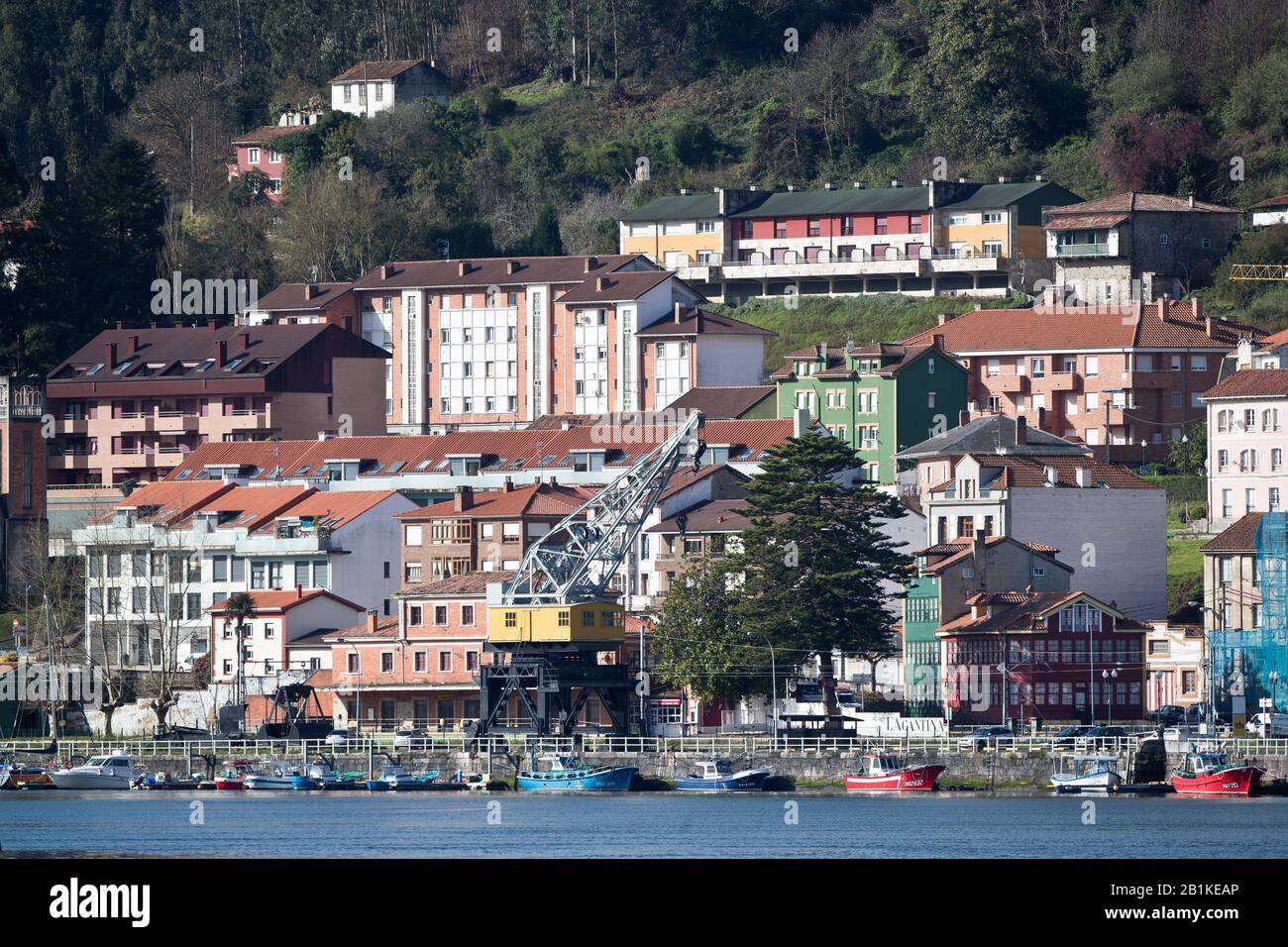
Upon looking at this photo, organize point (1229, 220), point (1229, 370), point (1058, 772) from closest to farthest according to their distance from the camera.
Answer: point (1058, 772)
point (1229, 370)
point (1229, 220)

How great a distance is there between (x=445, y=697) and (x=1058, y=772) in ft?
81.3

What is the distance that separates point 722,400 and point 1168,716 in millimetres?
35442

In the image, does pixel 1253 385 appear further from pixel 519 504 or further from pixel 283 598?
pixel 283 598

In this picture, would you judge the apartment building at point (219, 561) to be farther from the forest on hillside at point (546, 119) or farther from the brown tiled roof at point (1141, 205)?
the brown tiled roof at point (1141, 205)

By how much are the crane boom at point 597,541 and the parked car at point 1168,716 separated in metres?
16.8

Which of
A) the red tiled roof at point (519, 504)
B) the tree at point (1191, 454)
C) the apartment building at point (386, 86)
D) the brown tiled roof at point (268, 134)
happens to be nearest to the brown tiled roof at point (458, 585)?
the red tiled roof at point (519, 504)

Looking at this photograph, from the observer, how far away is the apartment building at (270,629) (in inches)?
3489

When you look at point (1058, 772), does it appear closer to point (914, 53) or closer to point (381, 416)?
point (381, 416)

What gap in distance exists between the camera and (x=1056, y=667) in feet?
248

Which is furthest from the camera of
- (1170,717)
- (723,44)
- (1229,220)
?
(723,44)

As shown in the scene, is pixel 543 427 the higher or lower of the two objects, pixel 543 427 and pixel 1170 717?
the higher

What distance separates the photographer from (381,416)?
121m
